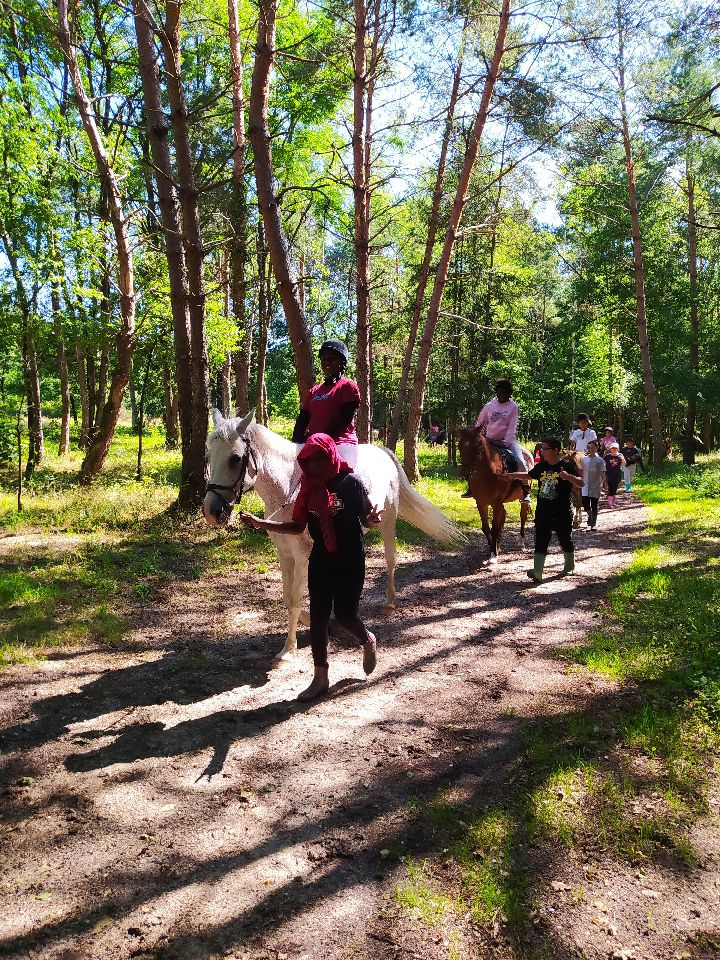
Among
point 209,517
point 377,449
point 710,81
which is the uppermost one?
point 710,81

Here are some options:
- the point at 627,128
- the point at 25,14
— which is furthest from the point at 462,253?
the point at 25,14

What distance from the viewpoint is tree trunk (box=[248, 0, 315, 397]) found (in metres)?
8.83

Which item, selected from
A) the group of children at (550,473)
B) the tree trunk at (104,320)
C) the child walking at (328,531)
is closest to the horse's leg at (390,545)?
the group of children at (550,473)

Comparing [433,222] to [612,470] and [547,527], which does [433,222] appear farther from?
[547,527]

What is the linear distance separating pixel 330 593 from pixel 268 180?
7.08 m

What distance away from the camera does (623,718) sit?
4.56 meters

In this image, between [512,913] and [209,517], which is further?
[209,517]

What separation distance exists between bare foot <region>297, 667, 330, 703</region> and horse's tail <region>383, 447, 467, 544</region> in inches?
121

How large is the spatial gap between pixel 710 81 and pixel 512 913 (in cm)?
1476

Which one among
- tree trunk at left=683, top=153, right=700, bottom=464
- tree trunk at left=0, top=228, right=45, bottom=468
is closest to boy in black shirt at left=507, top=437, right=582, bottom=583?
tree trunk at left=0, top=228, right=45, bottom=468

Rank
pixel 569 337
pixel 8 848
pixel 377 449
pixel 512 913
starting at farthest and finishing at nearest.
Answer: pixel 569 337 → pixel 377 449 → pixel 8 848 → pixel 512 913

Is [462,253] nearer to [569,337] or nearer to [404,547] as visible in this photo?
[569,337]

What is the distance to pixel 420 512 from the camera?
303 inches

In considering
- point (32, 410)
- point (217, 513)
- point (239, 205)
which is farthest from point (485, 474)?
point (32, 410)
